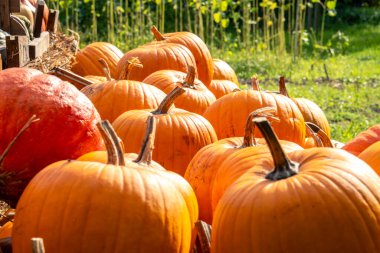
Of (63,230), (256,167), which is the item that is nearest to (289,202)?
(256,167)

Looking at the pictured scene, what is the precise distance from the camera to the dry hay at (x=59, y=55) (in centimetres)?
390

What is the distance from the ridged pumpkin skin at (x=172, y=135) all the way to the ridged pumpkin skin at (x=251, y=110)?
0.23m

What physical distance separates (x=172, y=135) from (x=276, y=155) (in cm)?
102

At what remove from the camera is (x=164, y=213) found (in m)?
1.91

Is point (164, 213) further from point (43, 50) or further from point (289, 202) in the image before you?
point (43, 50)

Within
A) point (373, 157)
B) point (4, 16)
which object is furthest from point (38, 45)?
point (373, 157)

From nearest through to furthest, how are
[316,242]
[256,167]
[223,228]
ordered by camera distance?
1. [316,242]
2. [223,228]
3. [256,167]

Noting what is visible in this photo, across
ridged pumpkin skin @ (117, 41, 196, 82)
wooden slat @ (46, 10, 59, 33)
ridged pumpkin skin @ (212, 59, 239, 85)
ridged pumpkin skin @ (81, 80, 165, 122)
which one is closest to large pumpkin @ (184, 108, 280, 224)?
ridged pumpkin skin @ (81, 80, 165, 122)

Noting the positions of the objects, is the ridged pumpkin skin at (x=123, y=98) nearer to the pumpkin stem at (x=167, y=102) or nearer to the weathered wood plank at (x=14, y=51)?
the pumpkin stem at (x=167, y=102)

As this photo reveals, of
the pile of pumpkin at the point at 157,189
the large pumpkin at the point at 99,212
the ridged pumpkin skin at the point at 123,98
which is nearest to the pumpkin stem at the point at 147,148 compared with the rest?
the pile of pumpkin at the point at 157,189

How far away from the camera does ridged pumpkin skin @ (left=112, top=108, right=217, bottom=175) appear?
9.59ft

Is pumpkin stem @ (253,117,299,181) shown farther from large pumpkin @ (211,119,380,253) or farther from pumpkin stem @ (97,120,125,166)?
pumpkin stem @ (97,120,125,166)

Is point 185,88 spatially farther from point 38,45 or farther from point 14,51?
point 38,45

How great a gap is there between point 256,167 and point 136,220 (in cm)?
39
